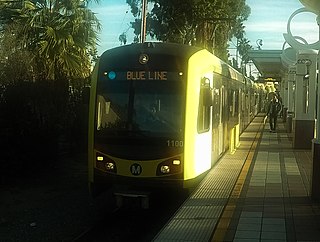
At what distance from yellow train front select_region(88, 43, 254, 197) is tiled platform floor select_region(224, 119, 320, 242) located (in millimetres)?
1328

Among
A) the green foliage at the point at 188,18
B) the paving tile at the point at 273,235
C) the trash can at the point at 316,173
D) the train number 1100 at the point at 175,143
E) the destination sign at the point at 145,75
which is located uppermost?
the green foliage at the point at 188,18

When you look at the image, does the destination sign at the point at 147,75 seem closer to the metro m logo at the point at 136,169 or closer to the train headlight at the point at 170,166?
the train headlight at the point at 170,166

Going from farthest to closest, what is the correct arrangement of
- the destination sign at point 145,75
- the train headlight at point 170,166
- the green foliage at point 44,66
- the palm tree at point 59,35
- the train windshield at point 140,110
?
the palm tree at point 59,35 → the green foliage at point 44,66 → the destination sign at point 145,75 → the train windshield at point 140,110 → the train headlight at point 170,166

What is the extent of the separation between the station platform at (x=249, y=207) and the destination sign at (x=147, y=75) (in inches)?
81.8

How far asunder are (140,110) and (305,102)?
38.2 ft

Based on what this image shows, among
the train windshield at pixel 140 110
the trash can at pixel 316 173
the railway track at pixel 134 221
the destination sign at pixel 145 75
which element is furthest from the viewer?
the destination sign at pixel 145 75

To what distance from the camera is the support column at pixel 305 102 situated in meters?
18.9

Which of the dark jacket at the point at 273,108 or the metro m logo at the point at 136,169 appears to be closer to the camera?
the metro m logo at the point at 136,169

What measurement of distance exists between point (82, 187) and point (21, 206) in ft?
7.72

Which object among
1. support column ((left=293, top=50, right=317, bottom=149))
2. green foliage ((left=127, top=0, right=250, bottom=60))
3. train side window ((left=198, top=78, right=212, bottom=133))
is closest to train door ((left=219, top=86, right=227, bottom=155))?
train side window ((left=198, top=78, right=212, bottom=133))

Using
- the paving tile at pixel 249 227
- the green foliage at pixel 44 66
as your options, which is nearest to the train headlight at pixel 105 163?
the paving tile at pixel 249 227

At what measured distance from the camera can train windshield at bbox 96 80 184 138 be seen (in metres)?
10.4

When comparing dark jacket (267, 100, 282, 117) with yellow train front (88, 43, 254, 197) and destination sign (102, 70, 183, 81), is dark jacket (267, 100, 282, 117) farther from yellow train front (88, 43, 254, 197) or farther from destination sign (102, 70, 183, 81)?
destination sign (102, 70, 183, 81)

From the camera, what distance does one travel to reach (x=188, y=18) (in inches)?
1033
